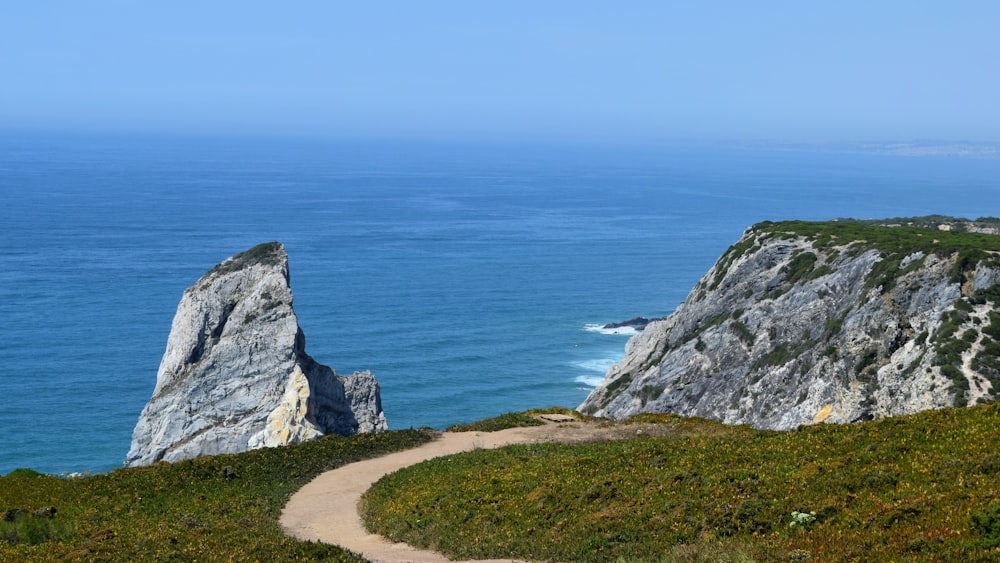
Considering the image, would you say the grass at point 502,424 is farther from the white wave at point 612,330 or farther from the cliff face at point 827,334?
the white wave at point 612,330

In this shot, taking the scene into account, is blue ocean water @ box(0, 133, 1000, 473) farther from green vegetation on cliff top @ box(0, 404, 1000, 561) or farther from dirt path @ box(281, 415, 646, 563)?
green vegetation on cliff top @ box(0, 404, 1000, 561)

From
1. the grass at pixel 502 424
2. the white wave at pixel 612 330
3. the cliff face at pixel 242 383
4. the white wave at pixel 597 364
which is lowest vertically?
the white wave at pixel 597 364

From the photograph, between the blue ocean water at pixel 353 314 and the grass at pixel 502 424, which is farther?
the blue ocean water at pixel 353 314

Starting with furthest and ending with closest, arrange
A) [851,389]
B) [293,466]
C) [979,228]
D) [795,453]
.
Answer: [979,228] → [851,389] → [293,466] → [795,453]

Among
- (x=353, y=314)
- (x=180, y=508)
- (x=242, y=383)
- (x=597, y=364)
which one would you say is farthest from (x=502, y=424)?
(x=353, y=314)

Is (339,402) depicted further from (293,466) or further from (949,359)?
(949,359)

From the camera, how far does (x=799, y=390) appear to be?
192ft

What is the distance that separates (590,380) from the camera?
103 m

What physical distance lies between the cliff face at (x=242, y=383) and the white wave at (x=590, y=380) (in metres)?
35.3

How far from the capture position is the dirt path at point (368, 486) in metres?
24.9

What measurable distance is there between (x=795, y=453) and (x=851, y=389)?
32262 mm

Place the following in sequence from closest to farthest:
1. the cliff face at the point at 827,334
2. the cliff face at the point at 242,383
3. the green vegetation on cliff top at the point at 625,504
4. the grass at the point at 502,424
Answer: the green vegetation on cliff top at the point at 625,504 < the grass at the point at 502,424 < the cliff face at the point at 827,334 < the cliff face at the point at 242,383

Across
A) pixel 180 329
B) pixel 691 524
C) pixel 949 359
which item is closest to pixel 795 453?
pixel 691 524

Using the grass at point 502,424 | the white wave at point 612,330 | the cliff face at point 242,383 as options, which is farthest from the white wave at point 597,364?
the grass at point 502,424
